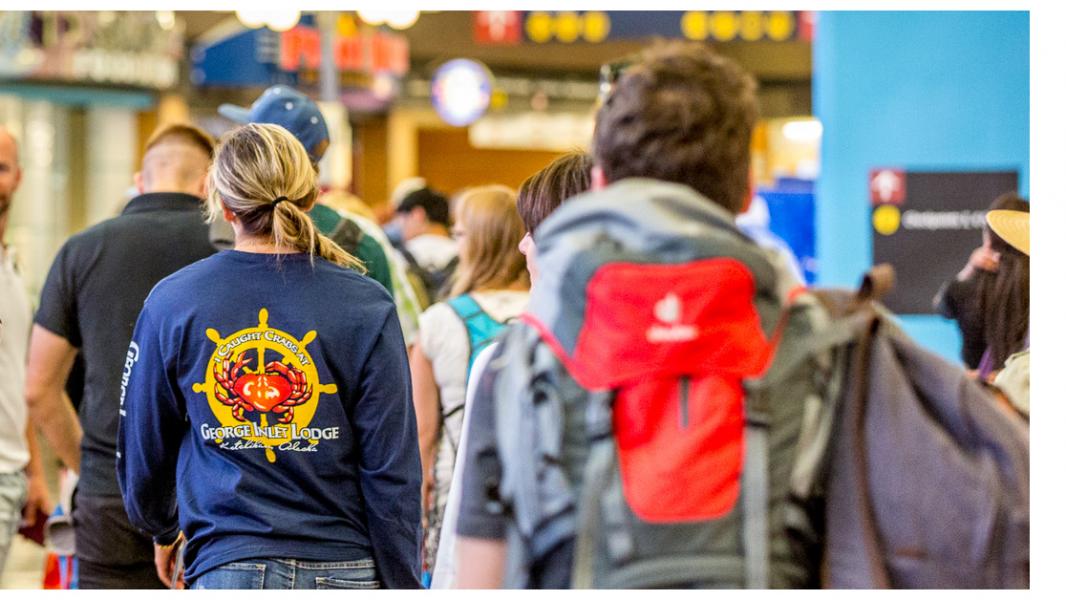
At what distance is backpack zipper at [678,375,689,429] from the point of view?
179cm

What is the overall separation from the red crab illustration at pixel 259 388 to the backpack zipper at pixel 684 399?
1.09 metres

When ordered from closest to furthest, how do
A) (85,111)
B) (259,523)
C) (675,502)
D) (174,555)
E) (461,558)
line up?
(675,502) < (461,558) < (259,523) < (174,555) < (85,111)

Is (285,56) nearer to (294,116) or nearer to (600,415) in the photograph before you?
(294,116)

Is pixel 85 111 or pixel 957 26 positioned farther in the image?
pixel 85 111

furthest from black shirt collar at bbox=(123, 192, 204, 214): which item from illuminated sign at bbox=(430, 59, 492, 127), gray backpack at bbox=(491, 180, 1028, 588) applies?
illuminated sign at bbox=(430, 59, 492, 127)

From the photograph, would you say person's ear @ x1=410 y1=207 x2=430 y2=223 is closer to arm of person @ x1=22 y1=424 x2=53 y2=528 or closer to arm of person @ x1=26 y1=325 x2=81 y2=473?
arm of person @ x1=22 y1=424 x2=53 y2=528

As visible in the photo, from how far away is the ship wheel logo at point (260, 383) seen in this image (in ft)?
8.68

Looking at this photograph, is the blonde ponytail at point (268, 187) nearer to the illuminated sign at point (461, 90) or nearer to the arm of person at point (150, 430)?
the arm of person at point (150, 430)

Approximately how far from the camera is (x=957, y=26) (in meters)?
6.41

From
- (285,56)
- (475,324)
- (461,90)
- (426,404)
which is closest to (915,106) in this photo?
(475,324)
